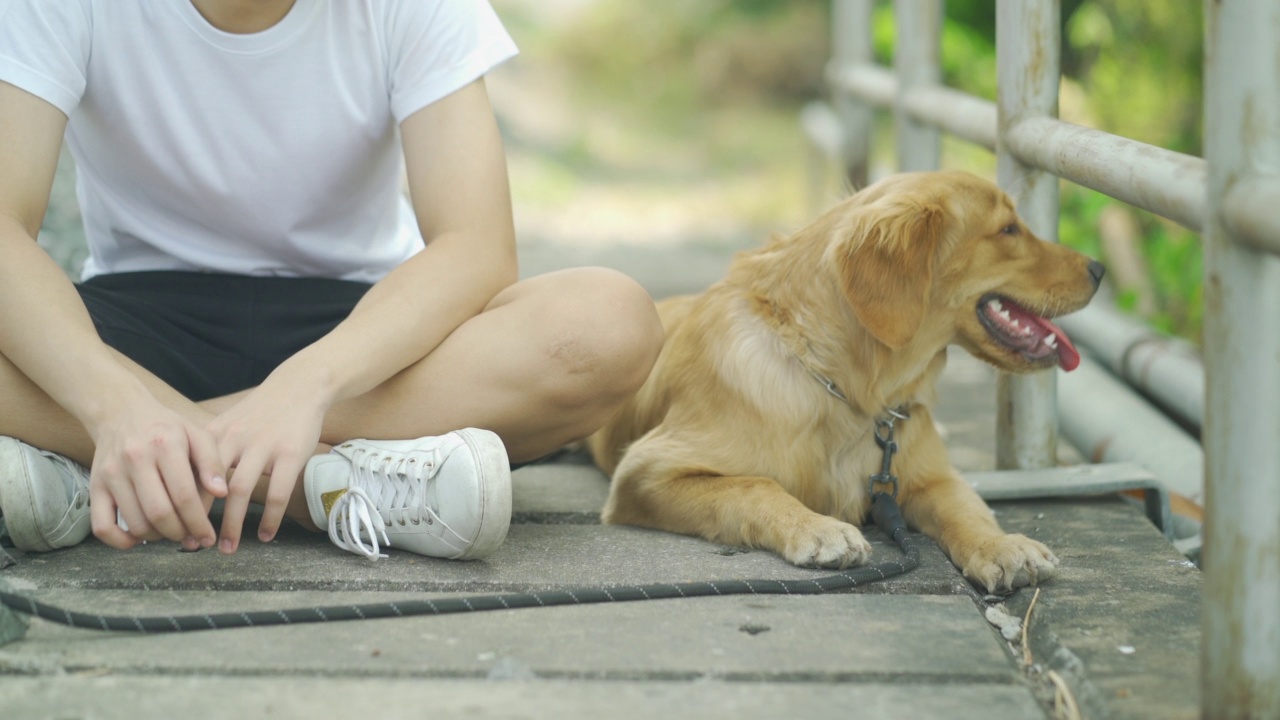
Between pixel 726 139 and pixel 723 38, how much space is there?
1922 millimetres

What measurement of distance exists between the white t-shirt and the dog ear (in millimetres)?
750

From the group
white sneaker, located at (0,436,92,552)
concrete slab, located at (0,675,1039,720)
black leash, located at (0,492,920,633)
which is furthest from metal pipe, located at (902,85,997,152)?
white sneaker, located at (0,436,92,552)

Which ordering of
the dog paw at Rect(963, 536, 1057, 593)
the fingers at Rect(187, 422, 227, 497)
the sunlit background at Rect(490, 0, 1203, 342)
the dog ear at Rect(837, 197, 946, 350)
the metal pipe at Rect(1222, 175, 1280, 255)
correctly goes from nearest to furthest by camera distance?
the metal pipe at Rect(1222, 175, 1280, 255) < the fingers at Rect(187, 422, 227, 497) < the dog paw at Rect(963, 536, 1057, 593) < the dog ear at Rect(837, 197, 946, 350) < the sunlit background at Rect(490, 0, 1203, 342)

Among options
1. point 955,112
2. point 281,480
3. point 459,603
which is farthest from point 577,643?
point 955,112

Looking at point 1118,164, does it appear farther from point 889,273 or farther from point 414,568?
point 414,568

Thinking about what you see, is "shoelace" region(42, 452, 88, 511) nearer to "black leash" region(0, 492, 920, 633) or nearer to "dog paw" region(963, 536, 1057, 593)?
"black leash" region(0, 492, 920, 633)

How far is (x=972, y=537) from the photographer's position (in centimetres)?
215

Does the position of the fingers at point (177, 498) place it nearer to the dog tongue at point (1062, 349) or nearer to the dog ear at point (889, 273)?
the dog ear at point (889, 273)

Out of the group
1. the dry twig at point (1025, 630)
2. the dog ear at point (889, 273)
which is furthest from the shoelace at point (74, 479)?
the dry twig at point (1025, 630)

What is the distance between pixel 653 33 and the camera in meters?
13.9

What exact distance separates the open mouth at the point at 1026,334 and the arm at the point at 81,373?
1.46 m

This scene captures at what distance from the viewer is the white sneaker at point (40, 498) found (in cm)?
198

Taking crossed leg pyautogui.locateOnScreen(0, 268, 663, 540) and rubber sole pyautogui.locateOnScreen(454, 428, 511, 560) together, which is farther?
crossed leg pyautogui.locateOnScreen(0, 268, 663, 540)

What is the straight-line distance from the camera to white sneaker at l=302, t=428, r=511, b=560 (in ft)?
6.39
